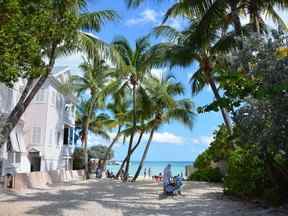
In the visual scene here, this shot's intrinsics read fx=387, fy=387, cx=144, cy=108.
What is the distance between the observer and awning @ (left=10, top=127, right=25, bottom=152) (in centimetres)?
2634

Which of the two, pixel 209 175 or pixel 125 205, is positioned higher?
pixel 209 175

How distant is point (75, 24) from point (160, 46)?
12.7 metres

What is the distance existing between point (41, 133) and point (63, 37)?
2239 centimetres

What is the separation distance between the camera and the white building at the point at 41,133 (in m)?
26.5

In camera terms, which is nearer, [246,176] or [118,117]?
[246,176]

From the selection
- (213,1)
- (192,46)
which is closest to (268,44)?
(213,1)

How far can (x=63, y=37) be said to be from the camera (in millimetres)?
10945

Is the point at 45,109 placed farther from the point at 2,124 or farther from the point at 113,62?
the point at 2,124

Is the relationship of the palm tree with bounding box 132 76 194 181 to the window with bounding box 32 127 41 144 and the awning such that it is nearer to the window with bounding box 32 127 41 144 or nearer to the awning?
the window with bounding box 32 127 41 144

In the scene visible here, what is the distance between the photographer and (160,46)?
76.0 ft

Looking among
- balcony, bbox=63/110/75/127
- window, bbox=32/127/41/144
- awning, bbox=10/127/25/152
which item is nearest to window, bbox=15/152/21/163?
awning, bbox=10/127/25/152

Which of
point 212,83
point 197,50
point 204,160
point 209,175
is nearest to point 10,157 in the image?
point 209,175

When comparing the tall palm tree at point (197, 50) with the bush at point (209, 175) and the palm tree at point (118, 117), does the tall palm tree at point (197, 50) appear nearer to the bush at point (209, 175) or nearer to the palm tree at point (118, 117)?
the bush at point (209, 175)

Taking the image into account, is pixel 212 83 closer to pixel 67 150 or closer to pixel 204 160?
pixel 204 160
